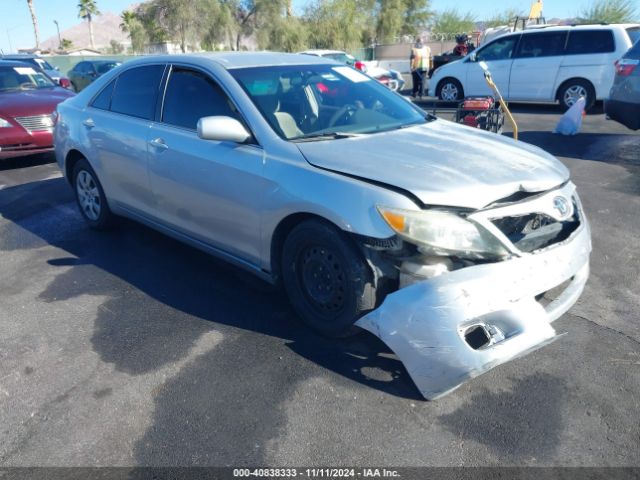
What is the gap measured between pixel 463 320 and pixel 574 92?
11.0 metres

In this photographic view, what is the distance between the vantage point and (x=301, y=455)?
2.42 meters

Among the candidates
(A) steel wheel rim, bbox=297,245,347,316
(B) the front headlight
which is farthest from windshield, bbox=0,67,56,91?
(B) the front headlight

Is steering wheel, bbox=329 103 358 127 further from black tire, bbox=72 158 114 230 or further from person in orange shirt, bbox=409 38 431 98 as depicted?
person in orange shirt, bbox=409 38 431 98

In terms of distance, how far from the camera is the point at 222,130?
3.28 metres

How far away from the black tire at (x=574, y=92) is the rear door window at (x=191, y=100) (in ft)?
33.1

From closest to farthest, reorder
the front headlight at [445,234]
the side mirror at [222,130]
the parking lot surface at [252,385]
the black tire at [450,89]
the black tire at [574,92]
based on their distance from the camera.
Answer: the parking lot surface at [252,385] → the front headlight at [445,234] → the side mirror at [222,130] → the black tire at [574,92] → the black tire at [450,89]

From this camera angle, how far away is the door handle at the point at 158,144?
396 cm

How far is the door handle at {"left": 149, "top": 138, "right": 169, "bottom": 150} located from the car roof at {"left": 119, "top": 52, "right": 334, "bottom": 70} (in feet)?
2.09

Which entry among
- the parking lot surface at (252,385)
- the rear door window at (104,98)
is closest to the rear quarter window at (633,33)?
the parking lot surface at (252,385)

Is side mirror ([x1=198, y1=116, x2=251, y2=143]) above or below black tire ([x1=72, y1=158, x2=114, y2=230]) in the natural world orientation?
above

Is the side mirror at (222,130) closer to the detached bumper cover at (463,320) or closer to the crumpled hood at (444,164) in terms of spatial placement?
the crumpled hood at (444,164)

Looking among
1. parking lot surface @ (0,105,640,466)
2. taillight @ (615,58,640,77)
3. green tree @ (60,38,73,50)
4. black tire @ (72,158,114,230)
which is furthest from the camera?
green tree @ (60,38,73,50)

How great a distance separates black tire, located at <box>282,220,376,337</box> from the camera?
2.86 m

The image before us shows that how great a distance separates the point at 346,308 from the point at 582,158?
6232 millimetres
